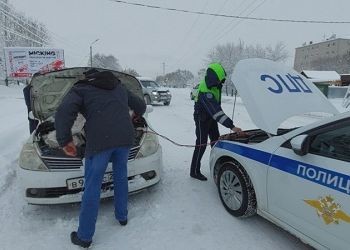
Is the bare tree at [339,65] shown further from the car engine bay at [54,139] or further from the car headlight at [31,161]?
the car headlight at [31,161]

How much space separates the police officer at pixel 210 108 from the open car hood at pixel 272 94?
0.67 meters

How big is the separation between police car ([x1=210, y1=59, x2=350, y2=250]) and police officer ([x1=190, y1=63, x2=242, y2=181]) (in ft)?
1.02

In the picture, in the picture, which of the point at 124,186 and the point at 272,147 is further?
the point at 124,186

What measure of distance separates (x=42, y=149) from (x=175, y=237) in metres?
1.94

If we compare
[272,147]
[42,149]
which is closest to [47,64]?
[42,149]

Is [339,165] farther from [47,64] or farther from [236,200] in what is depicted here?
[47,64]

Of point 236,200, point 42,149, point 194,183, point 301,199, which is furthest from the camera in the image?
point 194,183

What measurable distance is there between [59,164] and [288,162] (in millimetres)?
2437

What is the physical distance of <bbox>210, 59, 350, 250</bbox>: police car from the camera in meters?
2.48

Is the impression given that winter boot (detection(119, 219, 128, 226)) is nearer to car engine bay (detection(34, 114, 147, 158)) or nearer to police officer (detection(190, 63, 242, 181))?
car engine bay (detection(34, 114, 147, 158))

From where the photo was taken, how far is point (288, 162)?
288 cm

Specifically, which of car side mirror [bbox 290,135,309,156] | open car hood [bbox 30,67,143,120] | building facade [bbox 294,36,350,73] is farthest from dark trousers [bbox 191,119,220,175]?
building facade [bbox 294,36,350,73]

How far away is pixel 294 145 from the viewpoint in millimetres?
2740

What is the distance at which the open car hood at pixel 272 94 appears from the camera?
10.7 ft
